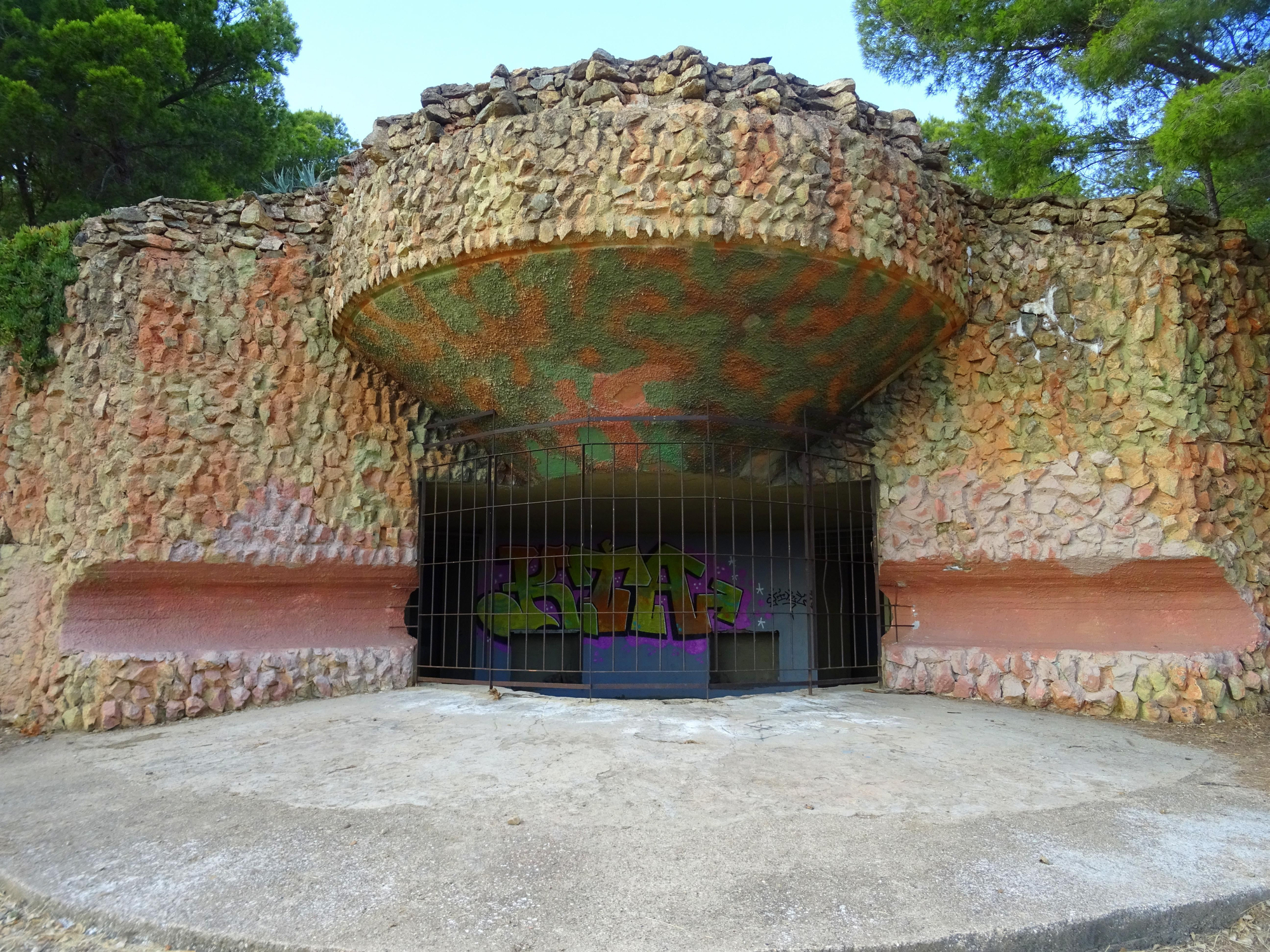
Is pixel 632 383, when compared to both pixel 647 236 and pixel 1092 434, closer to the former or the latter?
pixel 647 236

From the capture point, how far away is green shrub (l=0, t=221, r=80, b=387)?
651cm

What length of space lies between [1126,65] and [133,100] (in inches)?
411

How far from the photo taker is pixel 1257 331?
6.63 meters

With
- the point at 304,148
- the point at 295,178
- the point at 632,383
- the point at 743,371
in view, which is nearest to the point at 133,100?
the point at 295,178

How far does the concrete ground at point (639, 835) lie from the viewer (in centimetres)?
273

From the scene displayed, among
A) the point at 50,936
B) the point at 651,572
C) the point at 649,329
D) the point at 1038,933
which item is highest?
the point at 649,329

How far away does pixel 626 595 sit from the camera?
10.4m

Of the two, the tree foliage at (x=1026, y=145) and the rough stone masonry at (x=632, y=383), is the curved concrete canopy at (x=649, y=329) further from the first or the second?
the tree foliage at (x=1026, y=145)

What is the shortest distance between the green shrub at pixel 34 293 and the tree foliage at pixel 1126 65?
8.37 m

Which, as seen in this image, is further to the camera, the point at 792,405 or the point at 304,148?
the point at 304,148

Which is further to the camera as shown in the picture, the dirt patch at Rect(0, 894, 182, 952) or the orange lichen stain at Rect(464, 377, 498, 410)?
the orange lichen stain at Rect(464, 377, 498, 410)

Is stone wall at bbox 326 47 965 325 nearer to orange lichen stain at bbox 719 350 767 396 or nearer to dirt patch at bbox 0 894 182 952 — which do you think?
orange lichen stain at bbox 719 350 767 396

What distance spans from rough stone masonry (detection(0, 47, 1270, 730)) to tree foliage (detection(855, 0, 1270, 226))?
2.73 ft

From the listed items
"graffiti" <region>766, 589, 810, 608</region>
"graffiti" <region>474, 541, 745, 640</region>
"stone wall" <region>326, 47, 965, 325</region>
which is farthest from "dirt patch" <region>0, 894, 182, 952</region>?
"graffiti" <region>766, 589, 810, 608</region>
